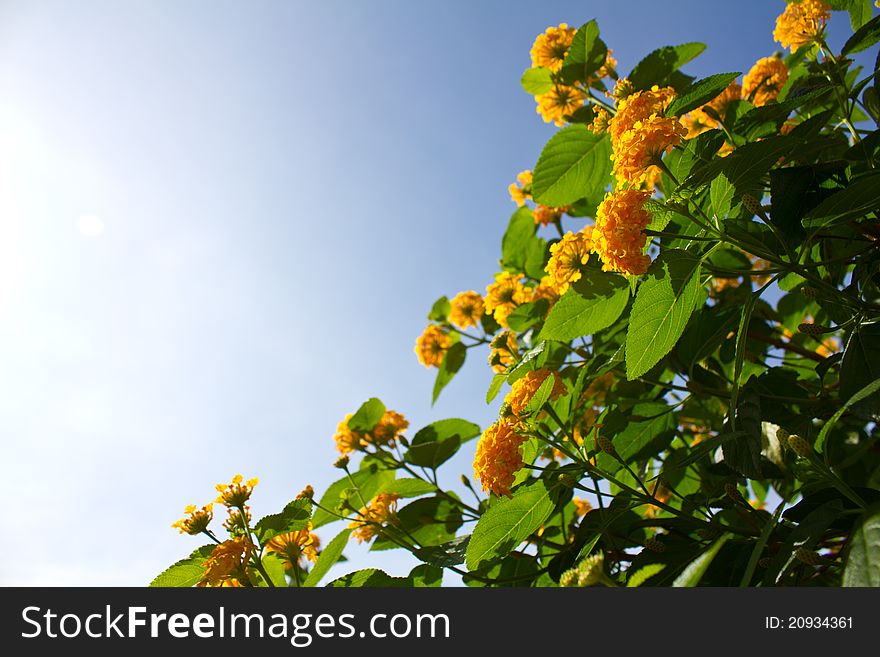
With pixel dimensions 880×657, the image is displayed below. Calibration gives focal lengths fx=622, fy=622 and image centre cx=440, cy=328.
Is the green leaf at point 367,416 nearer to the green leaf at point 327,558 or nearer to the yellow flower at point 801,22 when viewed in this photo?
the green leaf at point 327,558

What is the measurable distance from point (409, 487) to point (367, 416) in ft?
1.07

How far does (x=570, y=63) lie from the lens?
2.12 metres

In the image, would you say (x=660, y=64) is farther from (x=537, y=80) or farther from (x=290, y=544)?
(x=290, y=544)

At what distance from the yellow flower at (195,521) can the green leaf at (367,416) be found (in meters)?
0.75

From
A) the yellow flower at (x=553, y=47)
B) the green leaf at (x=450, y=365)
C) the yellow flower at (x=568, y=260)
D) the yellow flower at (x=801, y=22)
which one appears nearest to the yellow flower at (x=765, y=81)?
the yellow flower at (x=801, y=22)

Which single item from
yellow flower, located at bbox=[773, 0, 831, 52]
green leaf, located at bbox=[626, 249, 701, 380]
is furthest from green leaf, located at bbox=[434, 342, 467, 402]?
yellow flower, located at bbox=[773, 0, 831, 52]

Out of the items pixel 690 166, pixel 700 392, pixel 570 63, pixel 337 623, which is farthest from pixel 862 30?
pixel 337 623

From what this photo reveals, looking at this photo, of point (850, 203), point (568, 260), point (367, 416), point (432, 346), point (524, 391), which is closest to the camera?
point (850, 203)

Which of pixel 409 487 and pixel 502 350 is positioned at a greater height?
pixel 502 350

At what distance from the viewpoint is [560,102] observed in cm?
230

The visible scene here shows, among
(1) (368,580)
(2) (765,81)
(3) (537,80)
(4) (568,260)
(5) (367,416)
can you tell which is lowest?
(1) (368,580)

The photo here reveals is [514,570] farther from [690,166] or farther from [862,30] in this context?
[862,30]

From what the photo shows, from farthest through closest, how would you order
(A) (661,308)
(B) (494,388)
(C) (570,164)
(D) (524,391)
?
(B) (494,388) < (C) (570,164) < (D) (524,391) < (A) (661,308)

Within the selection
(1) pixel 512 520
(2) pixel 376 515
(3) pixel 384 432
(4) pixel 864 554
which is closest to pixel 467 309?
(3) pixel 384 432
